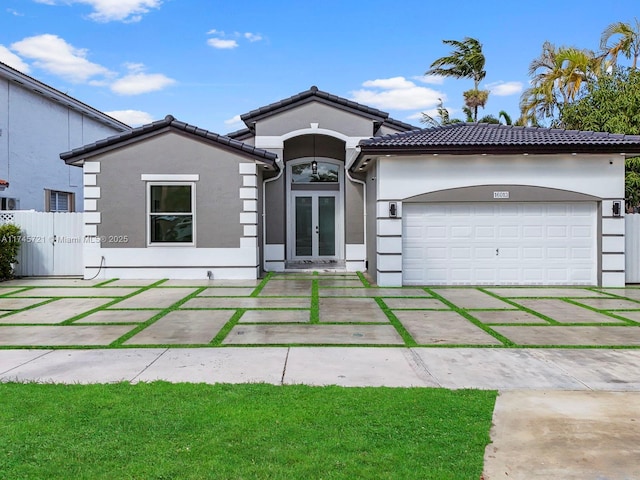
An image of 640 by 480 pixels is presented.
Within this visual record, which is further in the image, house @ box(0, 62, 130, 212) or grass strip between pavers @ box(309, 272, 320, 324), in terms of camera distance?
house @ box(0, 62, 130, 212)

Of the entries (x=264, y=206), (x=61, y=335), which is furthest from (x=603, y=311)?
(x=264, y=206)

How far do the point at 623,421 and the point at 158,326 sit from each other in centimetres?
637

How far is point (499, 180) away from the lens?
12.5 m

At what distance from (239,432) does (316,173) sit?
14311 mm

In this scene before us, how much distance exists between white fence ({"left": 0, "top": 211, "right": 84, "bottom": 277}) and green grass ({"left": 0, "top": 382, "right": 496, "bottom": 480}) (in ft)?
33.5

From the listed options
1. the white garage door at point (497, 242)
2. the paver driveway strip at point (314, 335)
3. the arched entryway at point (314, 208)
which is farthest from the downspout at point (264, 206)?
the paver driveway strip at point (314, 335)

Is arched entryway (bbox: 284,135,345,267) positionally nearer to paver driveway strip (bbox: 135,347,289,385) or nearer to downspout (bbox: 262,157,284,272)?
downspout (bbox: 262,157,284,272)

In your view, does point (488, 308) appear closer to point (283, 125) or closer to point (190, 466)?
point (190, 466)

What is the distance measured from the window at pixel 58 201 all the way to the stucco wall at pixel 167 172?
698 cm

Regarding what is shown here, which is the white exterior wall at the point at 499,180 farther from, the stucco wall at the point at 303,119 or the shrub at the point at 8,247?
the shrub at the point at 8,247

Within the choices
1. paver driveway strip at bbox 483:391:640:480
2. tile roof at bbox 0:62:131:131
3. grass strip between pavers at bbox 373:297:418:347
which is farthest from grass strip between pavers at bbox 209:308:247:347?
tile roof at bbox 0:62:131:131

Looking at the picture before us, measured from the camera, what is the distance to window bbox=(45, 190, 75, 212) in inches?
754

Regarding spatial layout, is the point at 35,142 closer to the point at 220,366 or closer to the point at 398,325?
the point at 398,325

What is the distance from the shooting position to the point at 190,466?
3.30 metres
